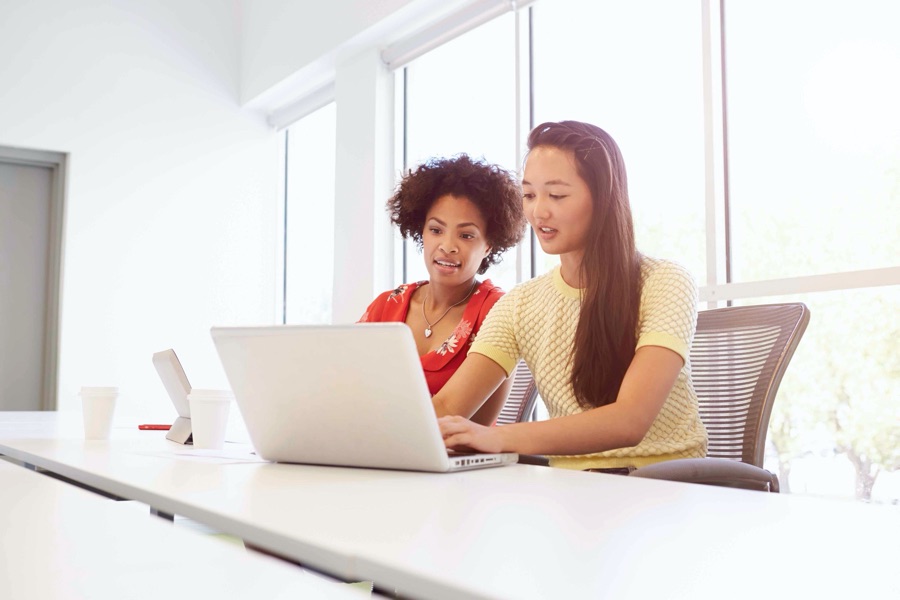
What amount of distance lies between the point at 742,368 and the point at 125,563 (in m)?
1.25

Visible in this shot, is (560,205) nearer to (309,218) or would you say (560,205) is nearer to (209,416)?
(209,416)

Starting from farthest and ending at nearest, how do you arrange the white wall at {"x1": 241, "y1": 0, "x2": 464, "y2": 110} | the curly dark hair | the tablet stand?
the white wall at {"x1": 241, "y1": 0, "x2": 464, "y2": 110}
the curly dark hair
the tablet stand

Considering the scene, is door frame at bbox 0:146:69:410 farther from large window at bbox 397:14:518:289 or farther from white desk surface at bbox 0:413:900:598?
white desk surface at bbox 0:413:900:598

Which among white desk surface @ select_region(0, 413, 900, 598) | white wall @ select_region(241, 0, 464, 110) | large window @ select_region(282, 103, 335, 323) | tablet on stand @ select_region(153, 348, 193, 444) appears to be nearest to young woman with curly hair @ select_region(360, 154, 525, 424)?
tablet on stand @ select_region(153, 348, 193, 444)

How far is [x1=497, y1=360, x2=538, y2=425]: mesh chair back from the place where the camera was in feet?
6.46

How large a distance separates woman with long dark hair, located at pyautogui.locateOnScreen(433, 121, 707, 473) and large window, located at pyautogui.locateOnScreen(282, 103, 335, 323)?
3.39 m

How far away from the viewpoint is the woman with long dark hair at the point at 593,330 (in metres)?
1.39

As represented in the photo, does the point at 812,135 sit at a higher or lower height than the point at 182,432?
higher

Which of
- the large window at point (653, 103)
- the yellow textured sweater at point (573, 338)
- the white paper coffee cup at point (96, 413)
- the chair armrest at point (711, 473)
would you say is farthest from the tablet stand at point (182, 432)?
the large window at point (653, 103)

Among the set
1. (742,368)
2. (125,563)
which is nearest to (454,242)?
(742,368)

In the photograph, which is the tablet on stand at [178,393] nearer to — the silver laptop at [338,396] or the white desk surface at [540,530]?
the silver laptop at [338,396]

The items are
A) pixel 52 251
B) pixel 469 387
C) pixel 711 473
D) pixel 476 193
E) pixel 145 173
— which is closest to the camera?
pixel 711 473

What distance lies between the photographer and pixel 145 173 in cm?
506

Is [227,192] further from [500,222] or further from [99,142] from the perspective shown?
[500,222]
